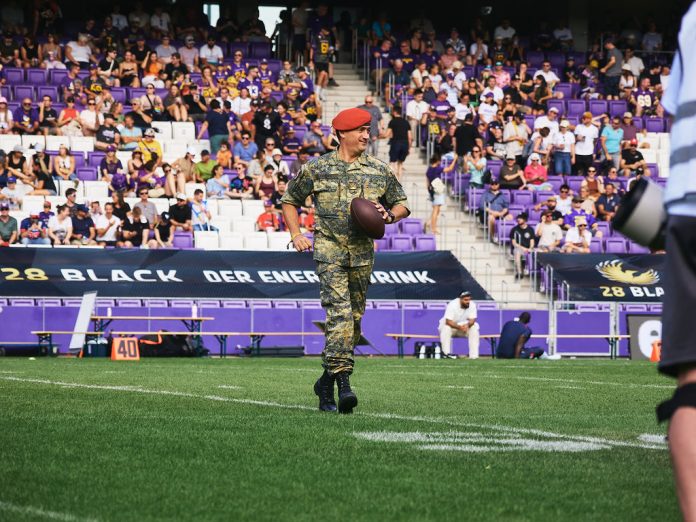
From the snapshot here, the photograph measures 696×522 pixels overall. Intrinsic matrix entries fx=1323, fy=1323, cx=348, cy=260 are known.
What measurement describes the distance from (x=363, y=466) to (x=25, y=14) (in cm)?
2679

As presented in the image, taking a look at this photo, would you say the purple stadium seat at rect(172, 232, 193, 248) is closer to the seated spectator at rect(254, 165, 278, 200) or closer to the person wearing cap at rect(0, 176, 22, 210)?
the seated spectator at rect(254, 165, 278, 200)

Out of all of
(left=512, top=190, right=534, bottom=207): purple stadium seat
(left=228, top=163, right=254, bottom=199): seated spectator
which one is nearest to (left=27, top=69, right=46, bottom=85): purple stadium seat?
(left=228, top=163, right=254, bottom=199): seated spectator

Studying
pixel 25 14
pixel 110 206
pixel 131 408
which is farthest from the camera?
pixel 25 14

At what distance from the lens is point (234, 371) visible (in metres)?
14.8

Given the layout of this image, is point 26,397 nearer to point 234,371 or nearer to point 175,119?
point 234,371

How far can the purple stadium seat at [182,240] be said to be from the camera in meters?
23.7

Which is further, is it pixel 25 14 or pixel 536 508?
pixel 25 14

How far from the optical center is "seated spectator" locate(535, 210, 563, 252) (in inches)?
993

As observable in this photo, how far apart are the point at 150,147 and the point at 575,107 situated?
10626mm

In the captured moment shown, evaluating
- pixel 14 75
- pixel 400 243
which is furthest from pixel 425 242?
pixel 14 75

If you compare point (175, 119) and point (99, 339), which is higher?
point (175, 119)

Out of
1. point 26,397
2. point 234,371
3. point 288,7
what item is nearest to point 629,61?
point 288,7

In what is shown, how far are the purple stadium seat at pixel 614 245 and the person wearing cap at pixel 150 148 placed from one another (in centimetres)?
887

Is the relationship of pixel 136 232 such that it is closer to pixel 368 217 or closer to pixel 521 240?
pixel 521 240
